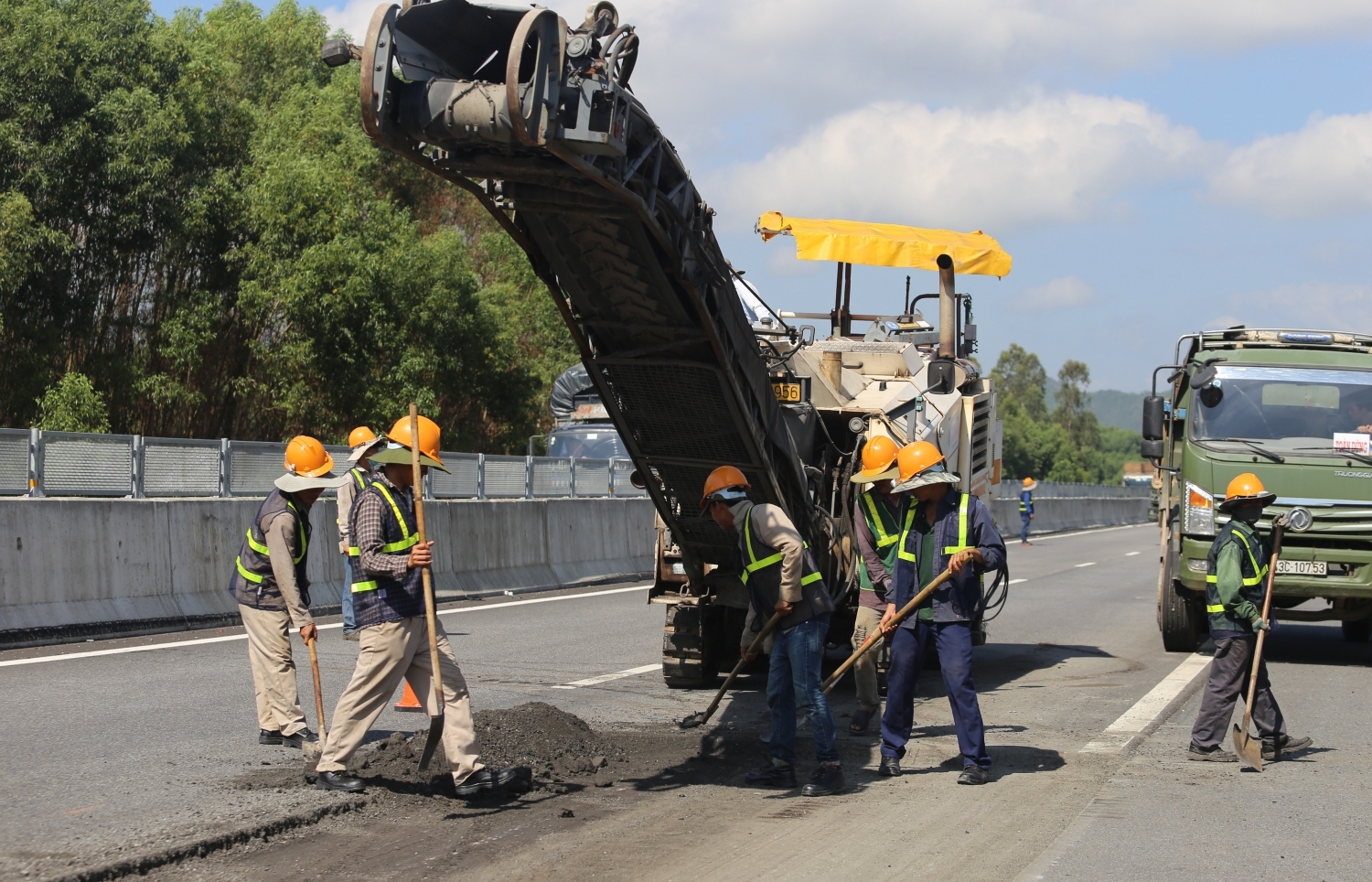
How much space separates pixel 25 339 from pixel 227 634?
1935 cm

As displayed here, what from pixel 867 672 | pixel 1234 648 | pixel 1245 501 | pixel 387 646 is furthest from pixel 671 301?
pixel 1234 648

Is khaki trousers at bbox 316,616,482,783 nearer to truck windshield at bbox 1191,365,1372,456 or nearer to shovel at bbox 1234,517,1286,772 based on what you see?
shovel at bbox 1234,517,1286,772

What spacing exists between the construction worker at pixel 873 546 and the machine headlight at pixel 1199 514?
14.2 ft

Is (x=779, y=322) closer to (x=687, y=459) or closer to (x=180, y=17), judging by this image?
(x=687, y=459)

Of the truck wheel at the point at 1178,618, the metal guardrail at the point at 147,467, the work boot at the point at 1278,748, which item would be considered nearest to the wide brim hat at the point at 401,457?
the work boot at the point at 1278,748

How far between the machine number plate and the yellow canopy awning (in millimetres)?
3562

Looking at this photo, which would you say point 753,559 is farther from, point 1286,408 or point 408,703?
point 1286,408

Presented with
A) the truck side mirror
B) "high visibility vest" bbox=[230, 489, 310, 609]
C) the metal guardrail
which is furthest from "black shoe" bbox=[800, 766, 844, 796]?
the metal guardrail

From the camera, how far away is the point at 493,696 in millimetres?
10266

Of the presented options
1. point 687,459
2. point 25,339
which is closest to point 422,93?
point 687,459

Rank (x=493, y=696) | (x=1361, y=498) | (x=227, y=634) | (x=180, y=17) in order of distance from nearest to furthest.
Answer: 1. (x=493, y=696)
2. (x=1361, y=498)
3. (x=227, y=634)
4. (x=180, y=17)

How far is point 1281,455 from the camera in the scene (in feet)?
41.9

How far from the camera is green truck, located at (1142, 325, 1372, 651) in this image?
1245 cm

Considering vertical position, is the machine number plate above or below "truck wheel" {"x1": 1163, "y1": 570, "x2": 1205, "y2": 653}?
above
